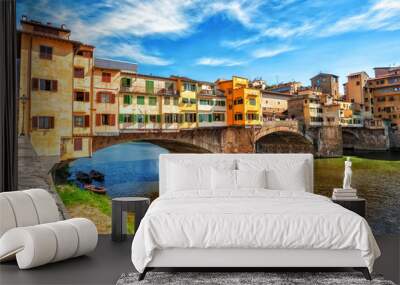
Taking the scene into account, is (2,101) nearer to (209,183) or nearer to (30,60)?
(30,60)

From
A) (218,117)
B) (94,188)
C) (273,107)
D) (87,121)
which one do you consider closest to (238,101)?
(218,117)

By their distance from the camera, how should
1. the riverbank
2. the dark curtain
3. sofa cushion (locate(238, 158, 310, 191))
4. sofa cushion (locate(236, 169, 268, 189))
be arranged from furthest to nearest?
the riverbank, the dark curtain, sofa cushion (locate(238, 158, 310, 191)), sofa cushion (locate(236, 169, 268, 189))

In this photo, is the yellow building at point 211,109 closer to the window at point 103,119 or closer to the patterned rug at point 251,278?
the window at point 103,119

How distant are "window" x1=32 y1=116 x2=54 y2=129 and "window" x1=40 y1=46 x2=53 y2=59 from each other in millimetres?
776

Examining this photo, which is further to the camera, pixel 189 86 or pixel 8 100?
pixel 189 86

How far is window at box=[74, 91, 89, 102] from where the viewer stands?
5.61 m

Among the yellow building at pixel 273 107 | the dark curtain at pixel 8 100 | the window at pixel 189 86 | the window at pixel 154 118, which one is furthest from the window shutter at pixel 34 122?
the yellow building at pixel 273 107

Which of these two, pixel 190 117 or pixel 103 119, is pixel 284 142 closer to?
pixel 190 117

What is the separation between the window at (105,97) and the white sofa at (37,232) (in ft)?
5.82

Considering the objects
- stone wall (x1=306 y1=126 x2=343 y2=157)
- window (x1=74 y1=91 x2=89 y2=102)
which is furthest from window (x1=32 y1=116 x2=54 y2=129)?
stone wall (x1=306 y1=126 x2=343 y2=157)

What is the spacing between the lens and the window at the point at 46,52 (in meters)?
5.52

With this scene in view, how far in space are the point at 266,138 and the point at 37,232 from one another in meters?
3.26

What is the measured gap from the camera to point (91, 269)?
3.62m

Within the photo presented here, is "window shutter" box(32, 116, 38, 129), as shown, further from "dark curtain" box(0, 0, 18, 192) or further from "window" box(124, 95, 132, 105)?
"window" box(124, 95, 132, 105)
